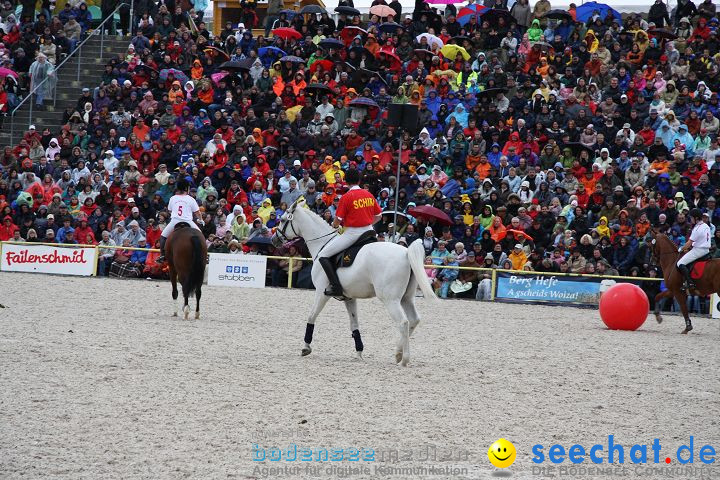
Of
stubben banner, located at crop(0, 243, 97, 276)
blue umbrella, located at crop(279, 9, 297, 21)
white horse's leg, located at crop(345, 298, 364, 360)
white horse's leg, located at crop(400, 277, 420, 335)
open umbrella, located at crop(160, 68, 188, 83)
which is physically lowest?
stubben banner, located at crop(0, 243, 97, 276)

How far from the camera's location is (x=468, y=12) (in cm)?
3172

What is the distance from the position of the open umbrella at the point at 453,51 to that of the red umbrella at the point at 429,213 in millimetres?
6251

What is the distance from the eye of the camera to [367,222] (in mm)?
12852

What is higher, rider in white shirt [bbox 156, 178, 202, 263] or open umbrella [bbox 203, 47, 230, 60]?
open umbrella [bbox 203, 47, 230, 60]

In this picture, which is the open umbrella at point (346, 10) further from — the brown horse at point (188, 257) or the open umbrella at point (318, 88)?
the brown horse at point (188, 257)

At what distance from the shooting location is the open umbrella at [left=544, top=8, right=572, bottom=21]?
29.7 m

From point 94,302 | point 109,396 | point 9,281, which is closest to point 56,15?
point 9,281

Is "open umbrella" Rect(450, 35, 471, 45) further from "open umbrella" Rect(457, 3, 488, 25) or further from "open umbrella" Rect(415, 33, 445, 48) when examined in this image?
"open umbrella" Rect(457, 3, 488, 25)

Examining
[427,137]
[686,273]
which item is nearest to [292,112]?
[427,137]

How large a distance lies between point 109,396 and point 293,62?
72.9 ft

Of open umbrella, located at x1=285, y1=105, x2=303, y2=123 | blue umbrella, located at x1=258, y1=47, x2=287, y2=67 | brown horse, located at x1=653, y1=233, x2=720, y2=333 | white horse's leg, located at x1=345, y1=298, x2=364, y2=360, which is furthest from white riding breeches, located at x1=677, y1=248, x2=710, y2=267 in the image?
blue umbrella, located at x1=258, y1=47, x2=287, y2=67

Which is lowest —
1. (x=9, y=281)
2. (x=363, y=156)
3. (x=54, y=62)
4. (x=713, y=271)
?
(x=9, y=281)

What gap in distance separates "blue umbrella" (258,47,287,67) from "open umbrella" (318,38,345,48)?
1.35 meters

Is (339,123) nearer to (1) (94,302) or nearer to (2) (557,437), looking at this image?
(1) (94,302)
